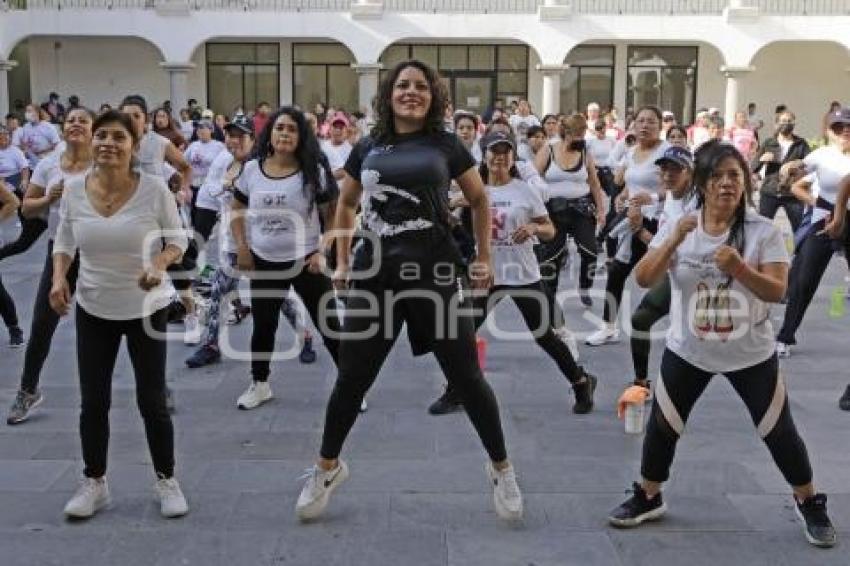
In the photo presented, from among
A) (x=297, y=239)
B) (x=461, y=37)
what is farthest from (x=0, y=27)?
(x=297, y=239)

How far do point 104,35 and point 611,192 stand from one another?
59.3 ft

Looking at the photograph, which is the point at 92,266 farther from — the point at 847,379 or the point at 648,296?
the point at 847,379

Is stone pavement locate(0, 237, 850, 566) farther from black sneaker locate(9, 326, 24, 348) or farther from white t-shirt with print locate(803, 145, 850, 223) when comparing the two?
white t-shirt with print locate(803, 145, 850, 223)

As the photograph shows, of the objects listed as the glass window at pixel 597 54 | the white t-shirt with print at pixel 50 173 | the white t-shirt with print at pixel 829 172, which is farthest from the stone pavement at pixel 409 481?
the glass window at pixel 597 54

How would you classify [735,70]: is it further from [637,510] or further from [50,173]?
[637,510]

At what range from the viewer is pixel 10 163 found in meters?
13.5

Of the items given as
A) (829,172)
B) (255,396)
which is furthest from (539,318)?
(829,172)

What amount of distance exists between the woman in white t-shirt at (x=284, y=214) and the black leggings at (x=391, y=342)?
1.67 meters

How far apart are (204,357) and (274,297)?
4.27ft

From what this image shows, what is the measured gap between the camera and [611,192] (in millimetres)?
12703

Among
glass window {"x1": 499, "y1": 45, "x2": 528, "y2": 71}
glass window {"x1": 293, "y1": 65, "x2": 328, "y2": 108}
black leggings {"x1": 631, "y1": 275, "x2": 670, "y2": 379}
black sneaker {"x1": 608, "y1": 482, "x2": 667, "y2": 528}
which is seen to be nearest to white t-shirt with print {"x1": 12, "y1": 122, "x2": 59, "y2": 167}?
glass window {"x1": 293, "y1": 65, "x2": 328, "y2": 108}

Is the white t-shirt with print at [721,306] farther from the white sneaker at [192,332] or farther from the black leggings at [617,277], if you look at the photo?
the white sneaker at [192,332]

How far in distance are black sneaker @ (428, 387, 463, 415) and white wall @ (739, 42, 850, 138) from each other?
25974mm

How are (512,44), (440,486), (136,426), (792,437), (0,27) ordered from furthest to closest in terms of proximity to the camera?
(512,44) → (0,27) → (136,426) → (440,486) → (792,437)
